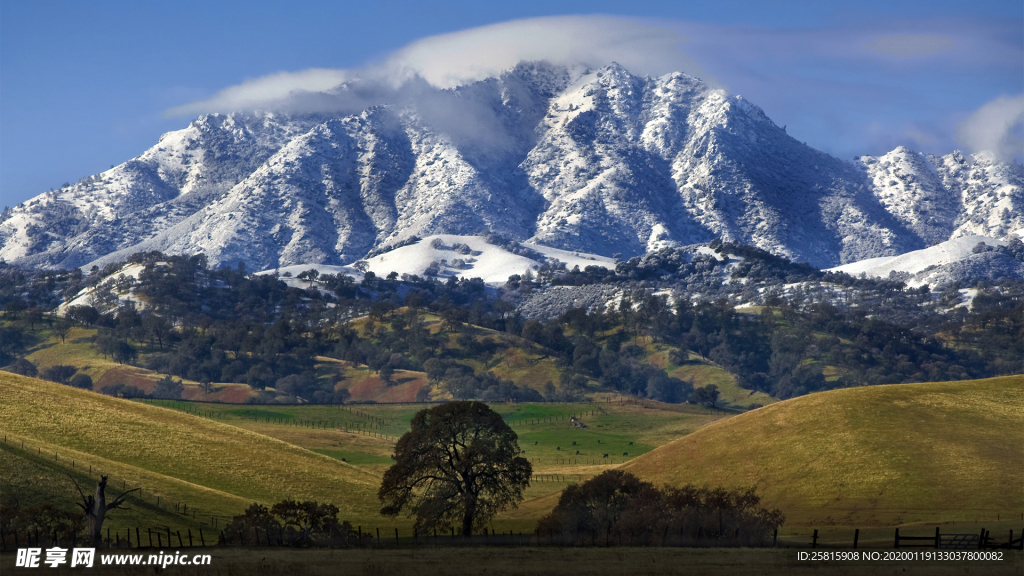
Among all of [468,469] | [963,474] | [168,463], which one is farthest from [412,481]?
[963,474]

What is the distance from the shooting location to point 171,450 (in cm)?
11075

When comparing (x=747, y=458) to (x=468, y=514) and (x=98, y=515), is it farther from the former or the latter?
(x=98, y=515)

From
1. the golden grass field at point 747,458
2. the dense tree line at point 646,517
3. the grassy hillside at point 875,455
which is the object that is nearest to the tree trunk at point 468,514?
the dense tree line at point 646,517

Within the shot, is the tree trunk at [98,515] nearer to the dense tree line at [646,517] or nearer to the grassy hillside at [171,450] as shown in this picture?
the grassy hillside at [171,450]

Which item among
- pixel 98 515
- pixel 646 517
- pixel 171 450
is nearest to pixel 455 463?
pixel 646 517

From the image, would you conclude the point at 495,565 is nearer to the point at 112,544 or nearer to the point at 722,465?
the point at 112,544

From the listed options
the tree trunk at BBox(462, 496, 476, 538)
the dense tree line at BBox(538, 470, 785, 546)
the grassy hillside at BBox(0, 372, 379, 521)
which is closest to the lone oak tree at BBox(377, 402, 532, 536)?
the tree trunk at BBox(462, 496, 476, 538)

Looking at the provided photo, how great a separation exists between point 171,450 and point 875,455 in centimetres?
7403

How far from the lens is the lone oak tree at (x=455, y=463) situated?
81.6 meters

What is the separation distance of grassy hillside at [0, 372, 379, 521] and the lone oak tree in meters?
14.1

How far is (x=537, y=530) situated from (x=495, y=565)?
61.4ft

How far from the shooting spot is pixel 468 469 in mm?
82688

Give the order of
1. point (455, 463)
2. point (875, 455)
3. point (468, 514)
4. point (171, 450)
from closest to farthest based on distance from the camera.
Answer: point (468, 514) < point (455, 463) < point (875, 455) < point (171, 450)

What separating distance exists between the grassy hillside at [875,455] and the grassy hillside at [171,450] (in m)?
35.1
